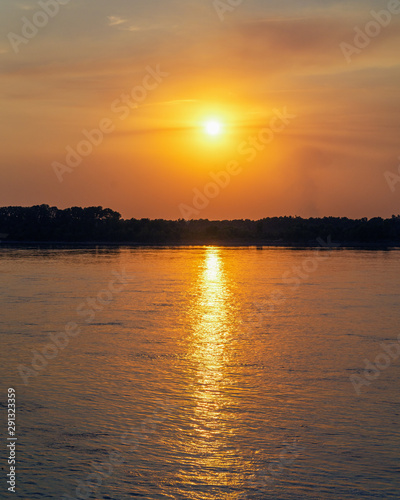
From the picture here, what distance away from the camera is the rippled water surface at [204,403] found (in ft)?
30.0

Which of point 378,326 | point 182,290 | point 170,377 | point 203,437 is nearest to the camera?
point 203,437

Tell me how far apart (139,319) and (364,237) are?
135065mm

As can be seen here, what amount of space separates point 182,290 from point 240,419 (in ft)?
89.4

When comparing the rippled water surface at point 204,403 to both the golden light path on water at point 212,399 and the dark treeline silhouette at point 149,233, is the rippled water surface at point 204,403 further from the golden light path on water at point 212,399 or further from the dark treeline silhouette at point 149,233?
the dark treeline silhouette at point 149,233

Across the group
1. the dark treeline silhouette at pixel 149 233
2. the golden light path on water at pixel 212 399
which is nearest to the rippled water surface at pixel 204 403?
the golden light path on water at pixel 212 399

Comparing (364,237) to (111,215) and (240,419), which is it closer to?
(111,215)

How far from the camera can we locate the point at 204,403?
508 inches

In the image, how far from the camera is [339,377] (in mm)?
15242

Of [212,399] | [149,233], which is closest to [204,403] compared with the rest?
[212,399]

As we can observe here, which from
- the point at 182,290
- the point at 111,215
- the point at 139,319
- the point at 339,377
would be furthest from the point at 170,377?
the point at 111,215

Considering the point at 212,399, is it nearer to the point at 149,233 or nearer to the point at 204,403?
the point at 204,403

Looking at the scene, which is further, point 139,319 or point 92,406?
point 139,319

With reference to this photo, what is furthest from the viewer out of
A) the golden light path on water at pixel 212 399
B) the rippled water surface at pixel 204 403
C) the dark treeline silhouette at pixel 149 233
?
the dark treeline silhouette at pixel 149 233

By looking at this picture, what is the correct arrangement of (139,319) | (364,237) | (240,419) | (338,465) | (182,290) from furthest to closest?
(364,237) < (182,290) < (139,319) < (240,419) < (338,465)
